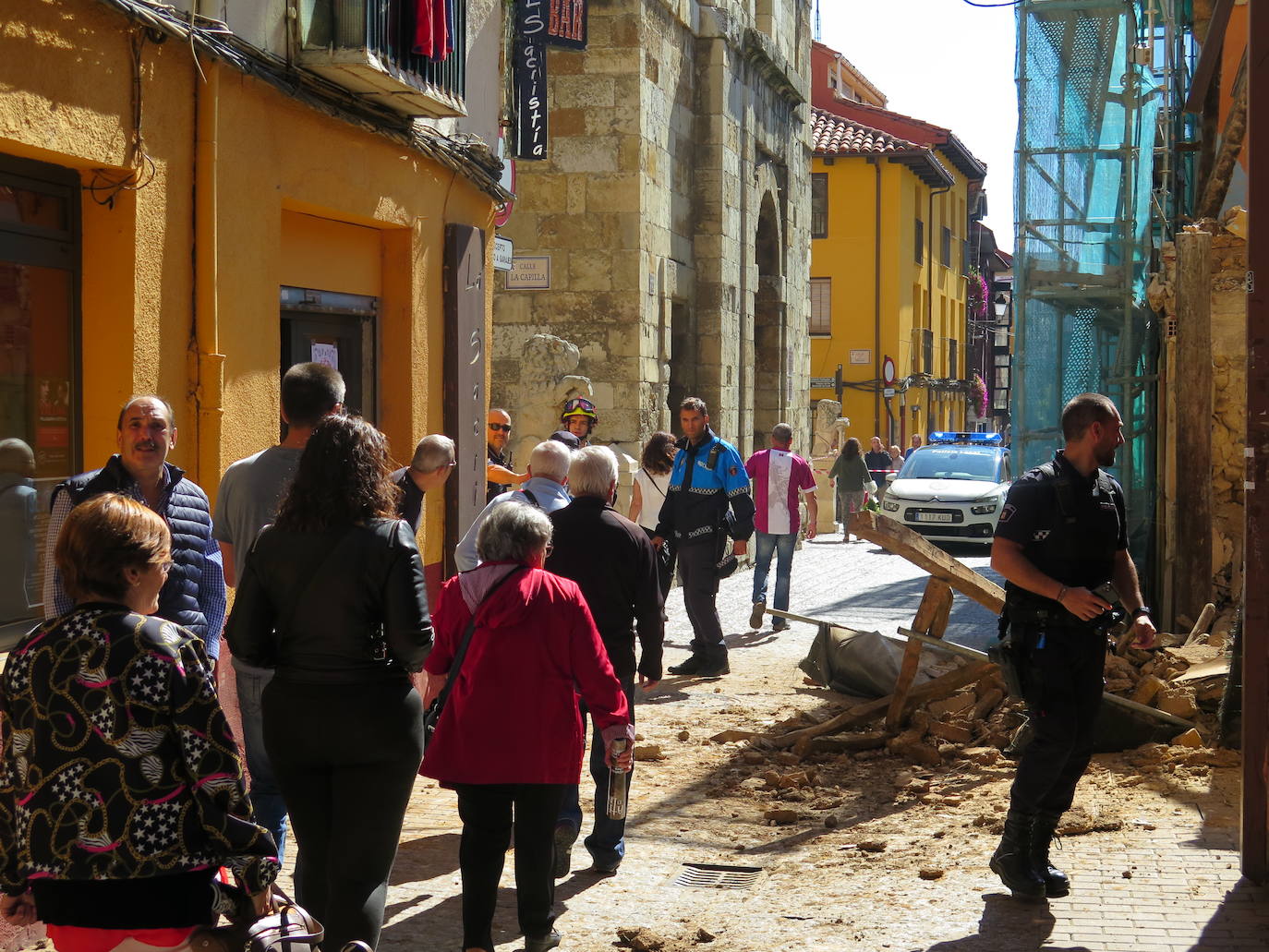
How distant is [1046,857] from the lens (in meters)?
5.52

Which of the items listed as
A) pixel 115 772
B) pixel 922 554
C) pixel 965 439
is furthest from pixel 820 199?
pixel 115 772

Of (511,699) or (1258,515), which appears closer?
(511,699)

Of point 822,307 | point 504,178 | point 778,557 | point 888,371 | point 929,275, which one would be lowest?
point 778,557

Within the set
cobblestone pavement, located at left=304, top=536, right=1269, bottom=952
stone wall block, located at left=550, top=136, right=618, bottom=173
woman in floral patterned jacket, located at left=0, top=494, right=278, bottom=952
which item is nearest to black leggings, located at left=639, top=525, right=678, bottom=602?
cobblestone pavement, located at left=304, top=536, right=1269, bottom=952

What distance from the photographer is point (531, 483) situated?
6.38m

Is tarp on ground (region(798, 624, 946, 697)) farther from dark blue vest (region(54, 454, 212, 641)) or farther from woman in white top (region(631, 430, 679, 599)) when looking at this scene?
dark blue vest (region(54, 454, 212, 641))

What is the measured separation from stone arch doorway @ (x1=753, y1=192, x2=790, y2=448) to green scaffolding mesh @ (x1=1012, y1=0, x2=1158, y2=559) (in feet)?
20.1

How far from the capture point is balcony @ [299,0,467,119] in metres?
7.82

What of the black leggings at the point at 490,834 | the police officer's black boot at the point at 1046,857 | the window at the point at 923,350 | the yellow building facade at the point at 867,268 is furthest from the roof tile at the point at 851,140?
the black leggings at the point at 490,834

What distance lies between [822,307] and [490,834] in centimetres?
3887

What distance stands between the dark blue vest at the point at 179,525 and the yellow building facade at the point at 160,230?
131cm

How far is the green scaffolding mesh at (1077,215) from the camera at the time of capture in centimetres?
1542

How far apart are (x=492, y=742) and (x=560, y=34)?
10.4m

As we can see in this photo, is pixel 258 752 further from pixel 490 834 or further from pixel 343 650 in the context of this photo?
pixel 343 650
